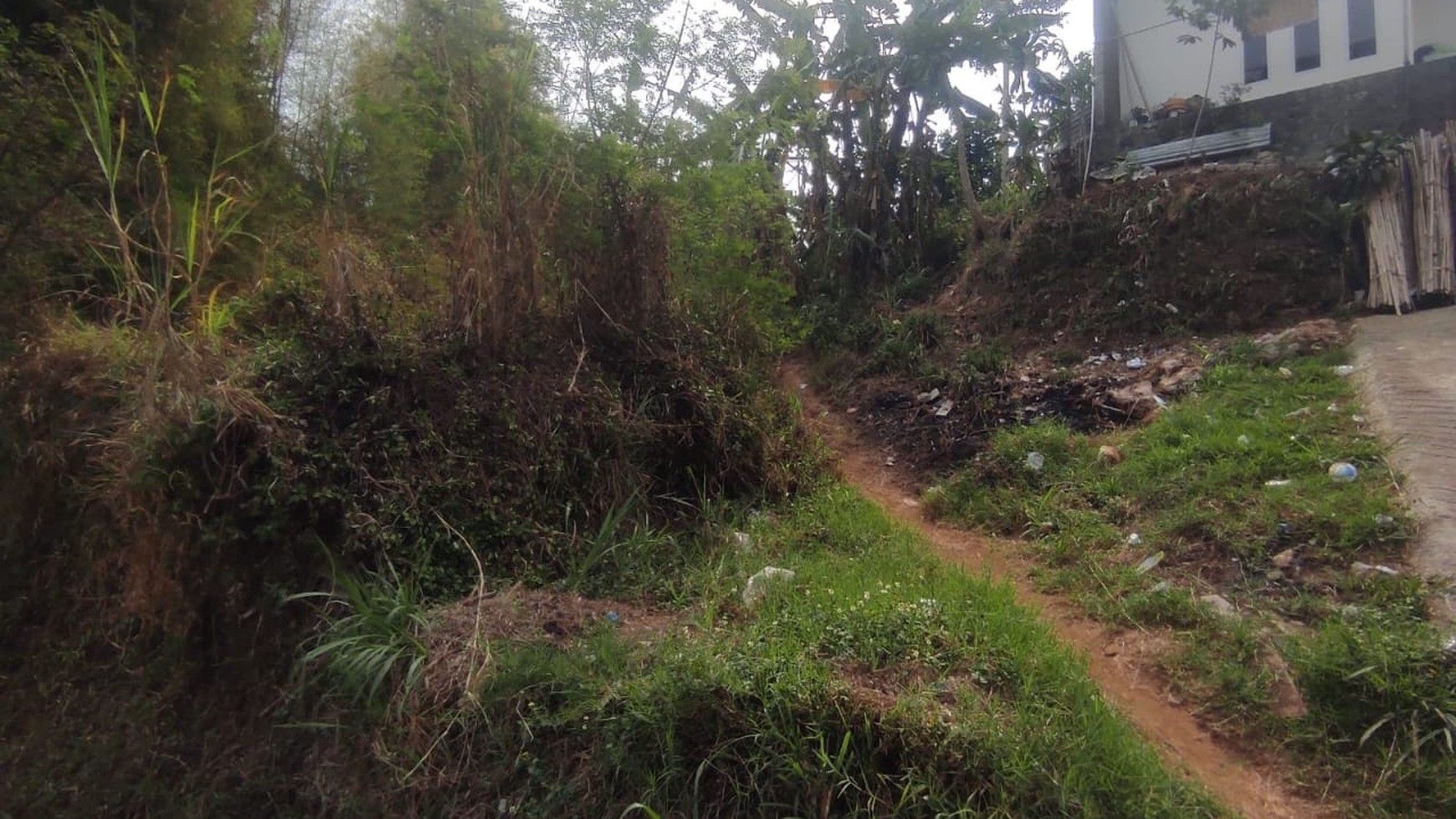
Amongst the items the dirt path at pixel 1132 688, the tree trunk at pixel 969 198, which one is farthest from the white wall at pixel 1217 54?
the dirt path at pixel 1132 688

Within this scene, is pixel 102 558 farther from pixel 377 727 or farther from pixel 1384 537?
pixel 1384 537

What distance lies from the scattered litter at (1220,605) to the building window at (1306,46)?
10794 millimetres

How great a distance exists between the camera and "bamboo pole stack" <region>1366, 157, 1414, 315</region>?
6.98 metres

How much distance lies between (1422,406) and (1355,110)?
5035mm

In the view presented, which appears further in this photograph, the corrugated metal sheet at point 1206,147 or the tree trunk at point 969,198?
the tree trunk at point 969,198

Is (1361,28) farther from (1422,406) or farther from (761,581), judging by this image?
(761,581)

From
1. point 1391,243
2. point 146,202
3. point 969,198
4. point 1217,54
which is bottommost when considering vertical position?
point 1391,243

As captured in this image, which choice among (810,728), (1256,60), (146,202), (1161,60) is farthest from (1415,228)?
(146,202)

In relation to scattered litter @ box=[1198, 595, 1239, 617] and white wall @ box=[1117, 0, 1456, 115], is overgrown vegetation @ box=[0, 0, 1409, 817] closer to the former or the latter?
scattered litter @ box=[1198, 595, 1239, 617]

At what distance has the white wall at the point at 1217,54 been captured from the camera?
37.8 feet

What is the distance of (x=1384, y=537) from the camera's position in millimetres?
3969

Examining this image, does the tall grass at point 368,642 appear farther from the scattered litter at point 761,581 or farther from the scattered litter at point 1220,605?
the scattered litter at point 1220,605

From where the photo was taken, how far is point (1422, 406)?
5.08 meters

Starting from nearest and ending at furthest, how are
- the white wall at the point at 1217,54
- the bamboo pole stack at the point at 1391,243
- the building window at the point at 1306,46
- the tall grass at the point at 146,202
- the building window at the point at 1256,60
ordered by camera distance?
1. the tall grass at the point at 146,202
2. the bamboo pole stack at the point at 1391,243
3. the white wall at the point at 1217,54
4. the building window at the point at 1306,46
5. the building window at the point at 1256,60
